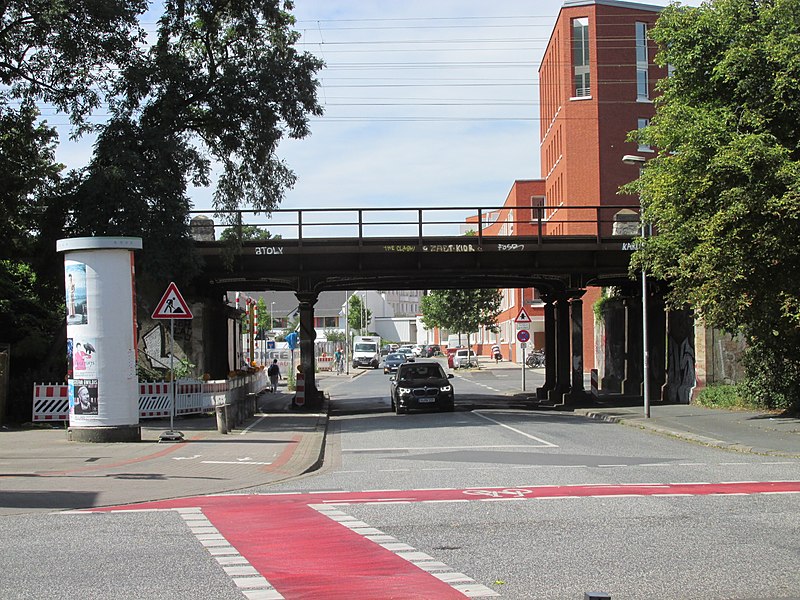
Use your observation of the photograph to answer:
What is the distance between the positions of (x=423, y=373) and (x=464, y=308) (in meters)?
43.7

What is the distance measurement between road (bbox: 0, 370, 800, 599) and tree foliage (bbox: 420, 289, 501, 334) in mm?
57749

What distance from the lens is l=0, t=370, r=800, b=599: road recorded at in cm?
701

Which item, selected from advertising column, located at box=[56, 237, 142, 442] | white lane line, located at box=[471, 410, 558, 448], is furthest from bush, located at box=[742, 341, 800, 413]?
advertising column, located at box=[56, 237, 142, 442]

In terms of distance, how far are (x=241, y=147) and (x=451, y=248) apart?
738cm

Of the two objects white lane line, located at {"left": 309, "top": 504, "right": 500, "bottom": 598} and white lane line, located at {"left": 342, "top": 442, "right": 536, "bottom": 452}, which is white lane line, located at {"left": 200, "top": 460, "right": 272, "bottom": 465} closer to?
white lane line, located at {"left": 342, "top": 442, "right": 536, "bottom": 452}

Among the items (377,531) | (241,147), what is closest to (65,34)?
(241,147)

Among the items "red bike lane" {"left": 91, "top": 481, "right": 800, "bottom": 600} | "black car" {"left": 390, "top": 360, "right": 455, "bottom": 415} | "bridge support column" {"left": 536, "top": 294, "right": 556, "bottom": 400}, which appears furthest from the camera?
"bridge support column" {"left": 536, "top": 294, "right": 556, "bottom": 400}

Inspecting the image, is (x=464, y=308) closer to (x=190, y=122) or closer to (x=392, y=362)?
(x=392, y=362)

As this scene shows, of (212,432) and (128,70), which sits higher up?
(128,70)

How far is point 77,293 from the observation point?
19.3 metres

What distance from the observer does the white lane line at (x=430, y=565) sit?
6773 mm

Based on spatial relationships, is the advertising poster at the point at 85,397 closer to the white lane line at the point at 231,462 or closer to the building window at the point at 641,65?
the white lane line at the point at 231,462

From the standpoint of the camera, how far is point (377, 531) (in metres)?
9.34

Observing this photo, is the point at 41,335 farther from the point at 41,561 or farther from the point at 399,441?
the point at 41,561
